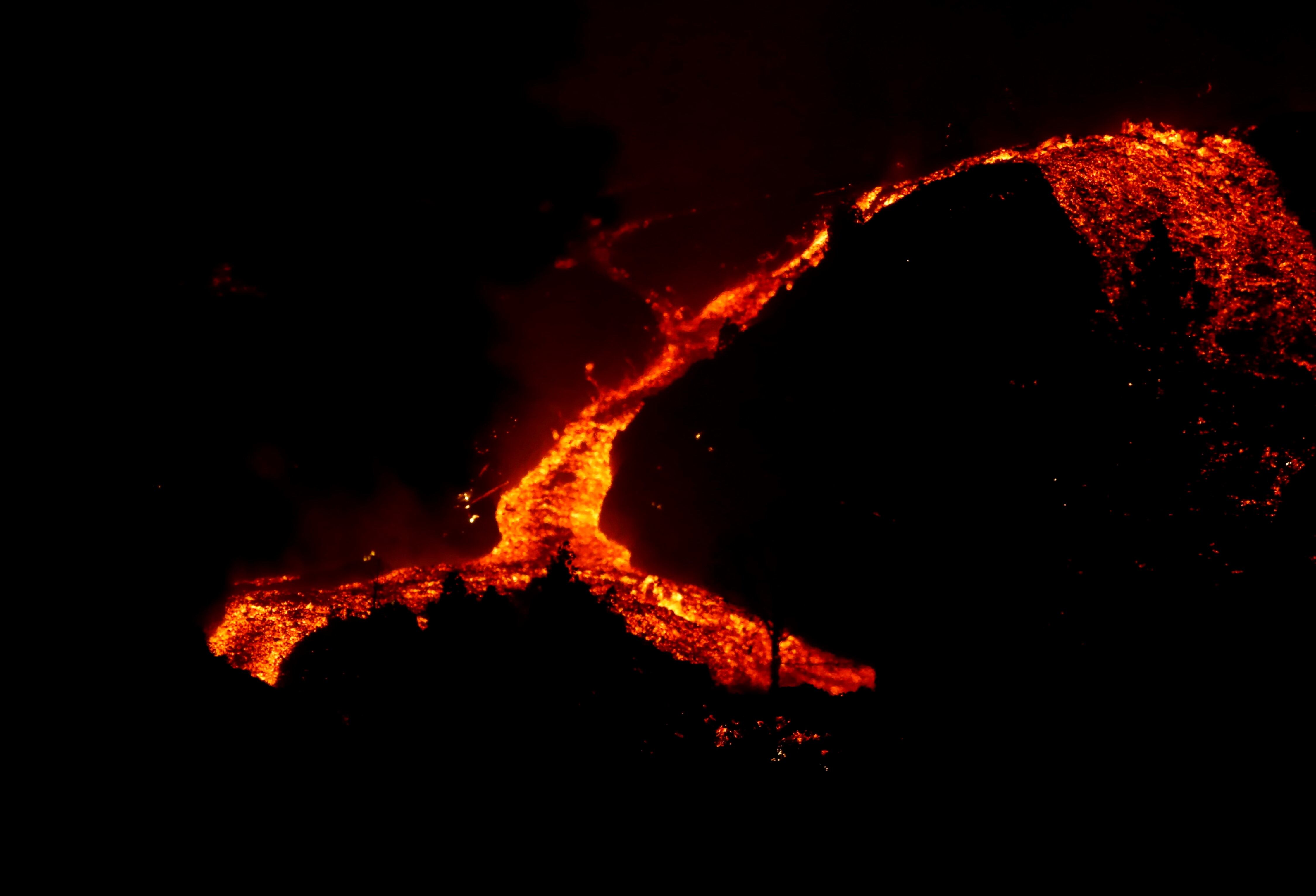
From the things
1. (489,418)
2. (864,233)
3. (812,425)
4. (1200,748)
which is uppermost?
(864,233)

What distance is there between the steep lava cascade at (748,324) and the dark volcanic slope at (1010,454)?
10.1 inches

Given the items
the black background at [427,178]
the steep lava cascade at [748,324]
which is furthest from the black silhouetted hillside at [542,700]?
the black background at [427,178]

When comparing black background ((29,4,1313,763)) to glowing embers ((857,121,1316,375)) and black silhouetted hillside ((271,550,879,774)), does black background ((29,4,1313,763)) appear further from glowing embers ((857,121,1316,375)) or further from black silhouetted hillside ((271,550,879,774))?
black silhouetted hillside ((271,550,879,774))

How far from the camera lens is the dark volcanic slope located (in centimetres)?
457

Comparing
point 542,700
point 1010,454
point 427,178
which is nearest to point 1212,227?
point 1010,454

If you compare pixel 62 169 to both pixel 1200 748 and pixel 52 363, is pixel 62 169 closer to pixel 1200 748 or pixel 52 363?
pixel 52 363

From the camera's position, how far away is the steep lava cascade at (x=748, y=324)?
17.1ft

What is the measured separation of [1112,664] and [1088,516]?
94 cm

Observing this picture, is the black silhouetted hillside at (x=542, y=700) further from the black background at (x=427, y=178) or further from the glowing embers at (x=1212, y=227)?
the glowing embers at (x=1212, y=227)

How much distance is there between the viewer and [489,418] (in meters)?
8.07

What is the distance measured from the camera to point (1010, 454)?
15.9ft

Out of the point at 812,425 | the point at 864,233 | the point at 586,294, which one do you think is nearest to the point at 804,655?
the point at 812,425

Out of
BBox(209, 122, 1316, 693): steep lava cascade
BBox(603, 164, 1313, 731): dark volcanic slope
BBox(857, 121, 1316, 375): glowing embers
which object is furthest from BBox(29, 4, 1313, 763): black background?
BBox(603, 164, 1313, 731): dark volcanic slope

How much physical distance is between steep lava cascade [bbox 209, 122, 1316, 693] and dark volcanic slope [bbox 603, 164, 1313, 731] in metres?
0.26
